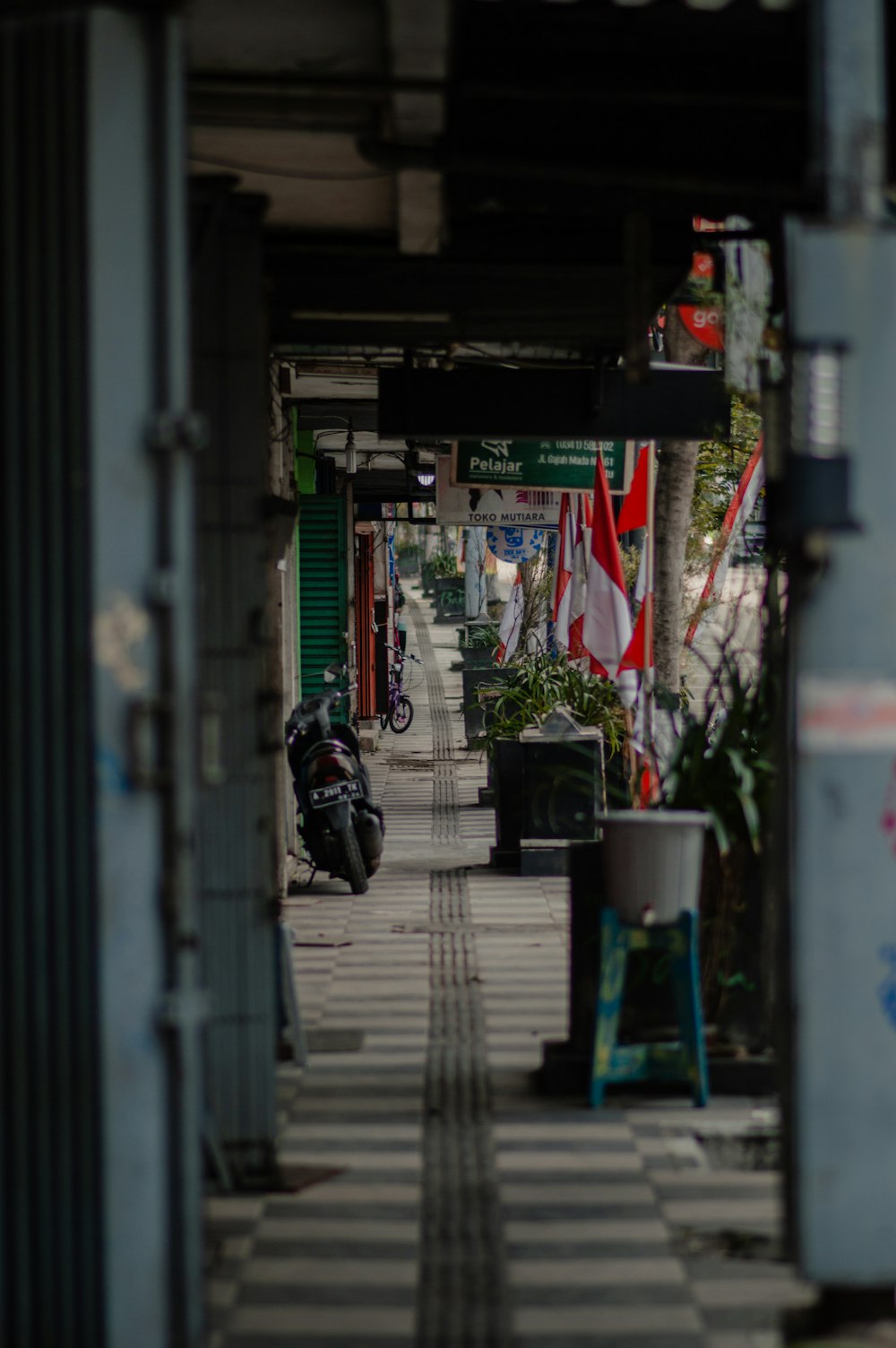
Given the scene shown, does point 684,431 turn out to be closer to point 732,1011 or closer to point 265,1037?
point 732,1011

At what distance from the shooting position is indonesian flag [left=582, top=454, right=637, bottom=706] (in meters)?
9.16

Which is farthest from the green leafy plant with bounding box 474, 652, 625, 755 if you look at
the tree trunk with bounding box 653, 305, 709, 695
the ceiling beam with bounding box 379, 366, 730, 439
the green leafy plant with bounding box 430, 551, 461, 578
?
the green leafy plant with bounding box 430, 551, 461, 578

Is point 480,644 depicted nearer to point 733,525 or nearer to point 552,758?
point 733,525

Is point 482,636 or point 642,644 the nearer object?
point 642,644

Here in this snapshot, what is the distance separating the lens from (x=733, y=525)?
11469 millimetres

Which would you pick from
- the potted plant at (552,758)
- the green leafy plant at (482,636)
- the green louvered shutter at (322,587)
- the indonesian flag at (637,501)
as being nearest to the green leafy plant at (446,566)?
the green leafy plant at (482,636)

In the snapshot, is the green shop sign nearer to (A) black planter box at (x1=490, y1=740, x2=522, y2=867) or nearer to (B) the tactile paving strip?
(A) black planter box at (x1=490, y1=740, x2=522, y2=867)

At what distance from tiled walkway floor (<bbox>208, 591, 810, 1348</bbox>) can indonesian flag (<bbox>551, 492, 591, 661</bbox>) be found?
16.0 feet

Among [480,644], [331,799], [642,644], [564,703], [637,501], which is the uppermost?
[637,501]

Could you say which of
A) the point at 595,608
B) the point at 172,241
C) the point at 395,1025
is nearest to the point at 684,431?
the point at 595,608

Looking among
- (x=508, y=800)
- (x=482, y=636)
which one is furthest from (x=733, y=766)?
(x=482, y=636)

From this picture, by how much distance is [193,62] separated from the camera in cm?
450

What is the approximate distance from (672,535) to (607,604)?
145 cm

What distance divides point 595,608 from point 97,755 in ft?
20.6
